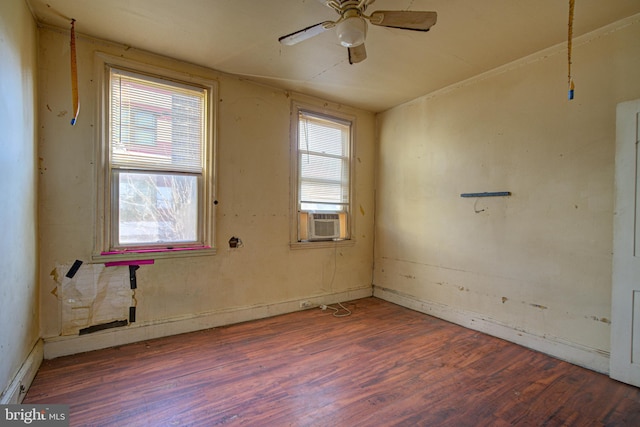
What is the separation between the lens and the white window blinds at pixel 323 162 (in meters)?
4.03

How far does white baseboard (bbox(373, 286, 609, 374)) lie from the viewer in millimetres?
2508

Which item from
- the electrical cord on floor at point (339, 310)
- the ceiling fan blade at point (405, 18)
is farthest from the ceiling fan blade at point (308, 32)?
the electrical cord on floor at point (339, 310)

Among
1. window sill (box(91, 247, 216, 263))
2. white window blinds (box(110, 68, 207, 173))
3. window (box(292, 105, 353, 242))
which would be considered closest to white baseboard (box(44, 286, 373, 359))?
window sill (box(91, 247, 216, 263))

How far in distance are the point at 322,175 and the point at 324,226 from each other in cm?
71

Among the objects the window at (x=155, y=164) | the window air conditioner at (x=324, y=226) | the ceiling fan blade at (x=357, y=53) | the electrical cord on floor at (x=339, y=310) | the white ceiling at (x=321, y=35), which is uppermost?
the white ceiling at (x=321, y=35)

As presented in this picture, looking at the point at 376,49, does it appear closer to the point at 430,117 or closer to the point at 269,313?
the point at 430,117

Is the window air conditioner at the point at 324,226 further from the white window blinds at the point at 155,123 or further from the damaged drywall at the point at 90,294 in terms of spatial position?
the damaged drywall at the point at 90,294

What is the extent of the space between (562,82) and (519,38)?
572 millimetres

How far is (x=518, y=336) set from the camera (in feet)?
9.78

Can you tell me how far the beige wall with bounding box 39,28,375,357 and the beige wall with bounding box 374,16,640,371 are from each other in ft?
3.30

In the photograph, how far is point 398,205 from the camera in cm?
432

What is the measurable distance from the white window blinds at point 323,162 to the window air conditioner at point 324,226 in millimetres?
126

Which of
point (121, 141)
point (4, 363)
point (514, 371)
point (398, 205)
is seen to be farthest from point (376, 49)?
point (4, 363)

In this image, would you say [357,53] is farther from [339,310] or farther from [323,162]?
[339,310]
